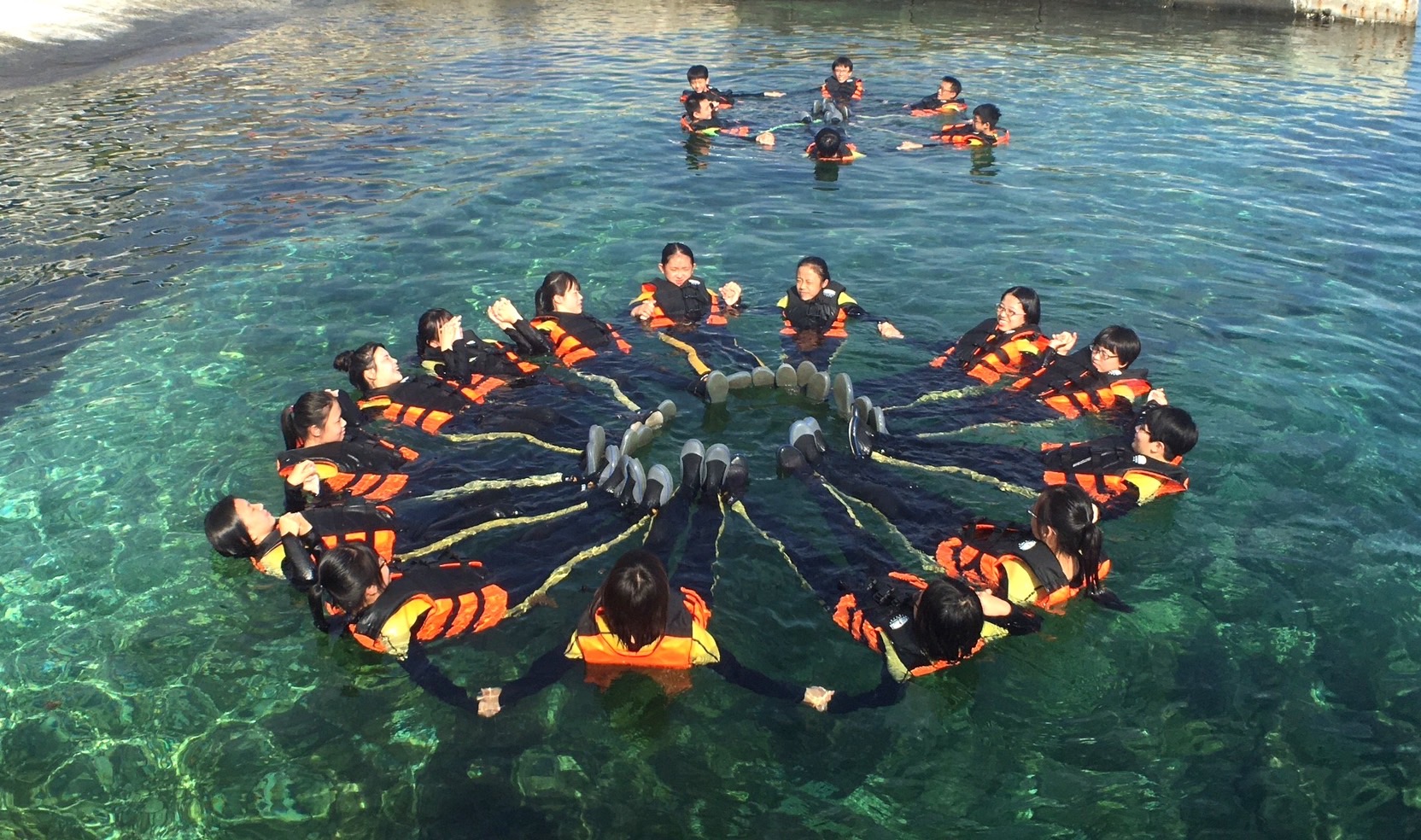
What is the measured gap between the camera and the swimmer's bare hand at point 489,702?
585cm

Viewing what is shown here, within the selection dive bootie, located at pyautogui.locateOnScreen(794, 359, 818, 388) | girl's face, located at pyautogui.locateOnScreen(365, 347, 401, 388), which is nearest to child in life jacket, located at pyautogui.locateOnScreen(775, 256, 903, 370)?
dive bootie, located at pyautogui.locateOnScreen(794, 359, 818, 388)

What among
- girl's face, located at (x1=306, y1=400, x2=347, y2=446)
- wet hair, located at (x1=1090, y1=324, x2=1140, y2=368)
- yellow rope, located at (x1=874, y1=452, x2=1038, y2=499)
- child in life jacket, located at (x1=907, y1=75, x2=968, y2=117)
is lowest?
yellow rope, located at (x1=874, y1=452, x2=1038, y2=499)

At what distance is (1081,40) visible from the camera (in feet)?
91.5

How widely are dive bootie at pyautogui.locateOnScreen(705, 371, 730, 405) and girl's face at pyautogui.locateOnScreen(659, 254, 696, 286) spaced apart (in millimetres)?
2084

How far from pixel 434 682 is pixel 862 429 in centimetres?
422

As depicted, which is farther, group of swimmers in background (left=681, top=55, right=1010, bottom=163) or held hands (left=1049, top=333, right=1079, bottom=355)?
group of swimmers in background (left=681, top=55, right=1010, bottom=163)

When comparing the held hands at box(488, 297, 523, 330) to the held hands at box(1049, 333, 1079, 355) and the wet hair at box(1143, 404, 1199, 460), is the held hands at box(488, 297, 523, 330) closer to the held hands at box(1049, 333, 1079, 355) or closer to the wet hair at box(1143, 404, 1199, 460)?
the held hands at box(1049, 333, 1079, 355)

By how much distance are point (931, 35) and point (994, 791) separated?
1091 inches

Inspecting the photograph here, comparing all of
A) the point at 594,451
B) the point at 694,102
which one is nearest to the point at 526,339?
the point at 594,451

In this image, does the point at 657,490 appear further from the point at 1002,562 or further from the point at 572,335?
the point at 572,335

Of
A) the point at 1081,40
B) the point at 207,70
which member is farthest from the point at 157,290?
the point at 1081,40

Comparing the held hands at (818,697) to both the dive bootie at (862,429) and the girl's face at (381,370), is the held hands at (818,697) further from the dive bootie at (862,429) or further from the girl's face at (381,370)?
the girl's face at (381,370)

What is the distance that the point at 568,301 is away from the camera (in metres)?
10.3

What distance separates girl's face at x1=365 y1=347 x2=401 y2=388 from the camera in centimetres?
888
